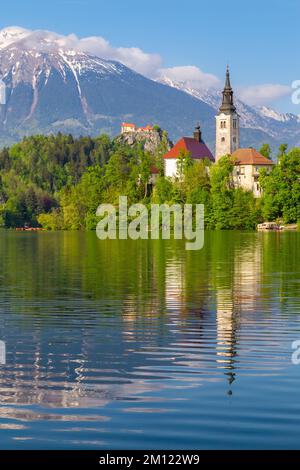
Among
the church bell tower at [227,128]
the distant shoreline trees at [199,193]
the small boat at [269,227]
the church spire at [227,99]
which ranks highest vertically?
the church spire at [227,99]

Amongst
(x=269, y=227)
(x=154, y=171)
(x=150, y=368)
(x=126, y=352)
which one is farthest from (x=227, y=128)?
(x=150, y=368)

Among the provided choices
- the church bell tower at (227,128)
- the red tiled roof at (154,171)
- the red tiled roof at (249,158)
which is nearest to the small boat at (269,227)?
the red tiled roof at (249,158)

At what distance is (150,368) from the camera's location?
16688 mm

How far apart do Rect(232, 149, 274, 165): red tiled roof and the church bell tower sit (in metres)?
21.4

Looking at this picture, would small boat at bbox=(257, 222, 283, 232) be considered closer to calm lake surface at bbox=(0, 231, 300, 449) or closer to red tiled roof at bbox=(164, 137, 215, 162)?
red tiled roof at bbox=(164, 137, 215, 162)

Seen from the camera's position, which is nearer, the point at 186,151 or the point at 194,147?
the point at 186,151

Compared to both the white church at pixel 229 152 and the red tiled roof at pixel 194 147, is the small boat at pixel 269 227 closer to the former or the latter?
the white church at pixel 229 152

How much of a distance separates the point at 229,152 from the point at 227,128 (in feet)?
19.0

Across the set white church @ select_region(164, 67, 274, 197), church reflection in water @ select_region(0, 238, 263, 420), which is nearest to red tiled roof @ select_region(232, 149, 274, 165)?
white church @ select_region(164, 67, 274, 197)

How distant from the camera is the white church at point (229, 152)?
16212 centimetres

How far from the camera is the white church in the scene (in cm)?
16212

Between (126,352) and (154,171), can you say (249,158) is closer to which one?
(154,171)

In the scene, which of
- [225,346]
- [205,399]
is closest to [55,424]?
[205,399]

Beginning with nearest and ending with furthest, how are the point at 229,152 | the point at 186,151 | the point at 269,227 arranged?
1. the point at 269,227
2. the point at 186,151
3. the point at 229,152
